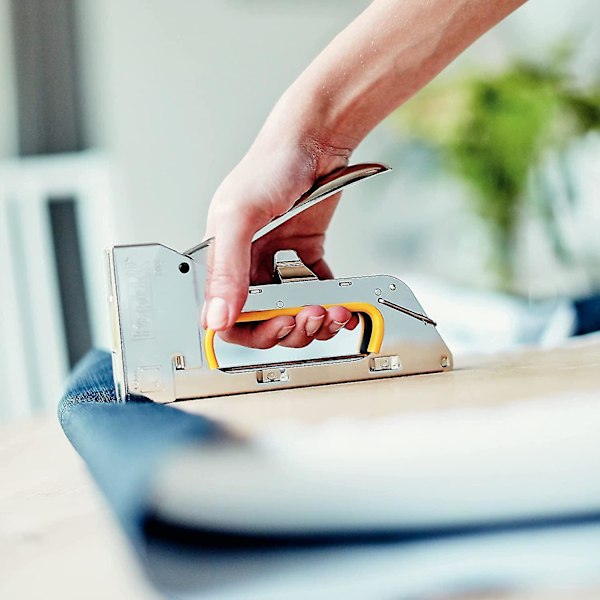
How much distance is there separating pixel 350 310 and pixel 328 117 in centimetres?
23

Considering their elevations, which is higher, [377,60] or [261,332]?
[377,60]

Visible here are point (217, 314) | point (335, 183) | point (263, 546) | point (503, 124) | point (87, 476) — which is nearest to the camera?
point (263, 546)

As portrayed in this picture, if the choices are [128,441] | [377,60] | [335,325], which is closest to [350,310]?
[335,325]

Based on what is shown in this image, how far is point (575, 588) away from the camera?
1.35 feet

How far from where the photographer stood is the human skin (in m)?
0.94

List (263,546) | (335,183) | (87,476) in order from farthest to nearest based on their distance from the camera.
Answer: (335,183) < (87,476) < (263,546)

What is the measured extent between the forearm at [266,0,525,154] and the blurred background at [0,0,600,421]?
1779 millimetres

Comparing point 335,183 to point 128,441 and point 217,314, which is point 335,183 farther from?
point 128,441

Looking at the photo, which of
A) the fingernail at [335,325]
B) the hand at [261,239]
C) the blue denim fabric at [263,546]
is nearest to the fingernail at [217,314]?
the hand at [261,239]

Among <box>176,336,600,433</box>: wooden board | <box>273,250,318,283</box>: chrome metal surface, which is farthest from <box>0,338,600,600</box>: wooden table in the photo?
<box>273,250,318,283</box>: chrome metal surface

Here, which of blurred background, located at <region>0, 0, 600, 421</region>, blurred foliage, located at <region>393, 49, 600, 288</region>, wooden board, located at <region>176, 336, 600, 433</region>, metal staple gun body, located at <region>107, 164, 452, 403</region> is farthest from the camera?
blurred foliage, located at <region>393, 49, 600, 288</region>

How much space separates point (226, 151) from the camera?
3104 millimetres

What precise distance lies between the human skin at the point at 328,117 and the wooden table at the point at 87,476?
14 cm

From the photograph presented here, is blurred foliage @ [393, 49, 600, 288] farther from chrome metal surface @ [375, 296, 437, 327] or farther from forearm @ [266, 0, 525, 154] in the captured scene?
chrome metal surface @ [375, 296, 437, 327]
